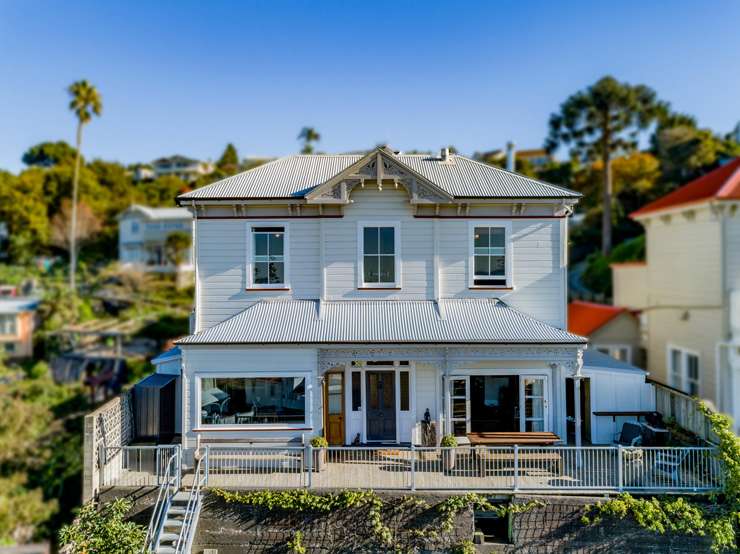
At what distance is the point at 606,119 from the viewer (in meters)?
38.5

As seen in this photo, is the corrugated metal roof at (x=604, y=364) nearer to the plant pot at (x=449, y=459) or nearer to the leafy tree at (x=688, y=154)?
the plant pot at (x=449, y=459)

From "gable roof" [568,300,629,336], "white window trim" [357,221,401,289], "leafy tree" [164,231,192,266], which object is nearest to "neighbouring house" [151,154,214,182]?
"leafy tree" [164,231,192,266]

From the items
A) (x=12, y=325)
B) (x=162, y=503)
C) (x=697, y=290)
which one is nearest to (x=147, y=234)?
(x=12, y=325)

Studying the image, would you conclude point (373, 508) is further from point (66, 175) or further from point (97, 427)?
point (66, 175)

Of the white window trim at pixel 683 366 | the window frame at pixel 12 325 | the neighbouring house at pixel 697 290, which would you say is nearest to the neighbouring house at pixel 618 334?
the neighbouring house at pixel 697 290

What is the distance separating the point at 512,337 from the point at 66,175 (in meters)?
65.3

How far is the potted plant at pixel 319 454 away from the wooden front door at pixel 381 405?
2.02 meters

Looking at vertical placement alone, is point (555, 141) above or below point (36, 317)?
above

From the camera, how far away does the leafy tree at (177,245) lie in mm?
48375

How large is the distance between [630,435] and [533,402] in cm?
256

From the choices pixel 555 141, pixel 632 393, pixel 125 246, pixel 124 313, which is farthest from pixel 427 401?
pixel 125 246

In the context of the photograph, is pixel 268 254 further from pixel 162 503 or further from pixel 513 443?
pixel 513 443

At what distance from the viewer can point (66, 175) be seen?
61.0m

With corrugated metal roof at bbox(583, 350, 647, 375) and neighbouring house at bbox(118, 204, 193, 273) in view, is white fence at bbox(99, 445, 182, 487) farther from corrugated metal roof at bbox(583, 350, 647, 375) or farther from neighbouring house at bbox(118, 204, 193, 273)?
neighbouring house at bbox(118, 204, 193, 273)
